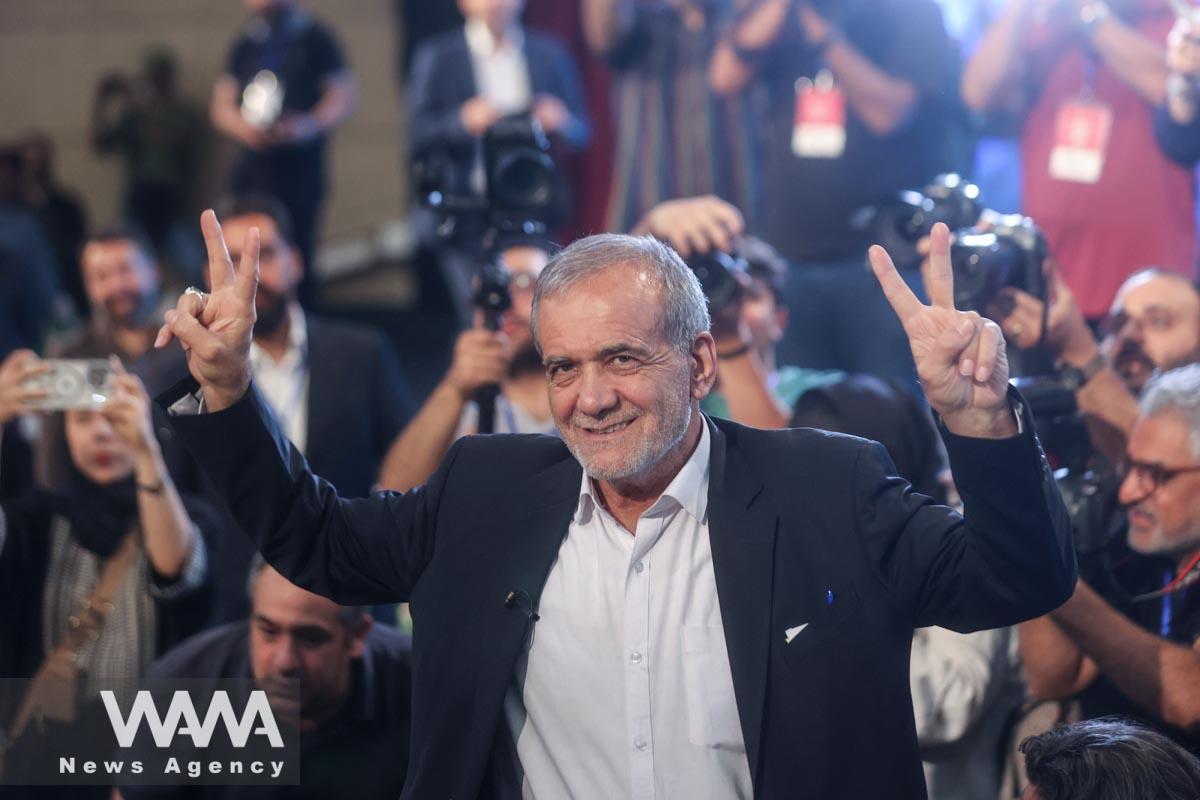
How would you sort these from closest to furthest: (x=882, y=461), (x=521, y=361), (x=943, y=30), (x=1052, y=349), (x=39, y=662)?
(x=882, y=461)
(x=1052, y=349)
(x=39, y=662)
(x=521, y=361)
(x=943, y=30)

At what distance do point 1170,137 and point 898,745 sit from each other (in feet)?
7.87

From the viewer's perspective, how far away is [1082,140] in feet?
13.3

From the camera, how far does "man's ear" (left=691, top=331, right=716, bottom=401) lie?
2.07 m

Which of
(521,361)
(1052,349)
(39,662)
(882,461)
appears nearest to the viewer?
(882,461)

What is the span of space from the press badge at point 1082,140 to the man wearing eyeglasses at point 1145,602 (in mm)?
1538

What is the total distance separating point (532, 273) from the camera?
3.61m

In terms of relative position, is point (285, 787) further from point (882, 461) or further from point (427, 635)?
point (882, 461)

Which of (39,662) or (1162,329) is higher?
(1162,329)

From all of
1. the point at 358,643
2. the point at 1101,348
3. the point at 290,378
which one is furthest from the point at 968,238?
the point at 290,378

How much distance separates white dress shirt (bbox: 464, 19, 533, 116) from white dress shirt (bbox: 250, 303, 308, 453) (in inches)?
62.3

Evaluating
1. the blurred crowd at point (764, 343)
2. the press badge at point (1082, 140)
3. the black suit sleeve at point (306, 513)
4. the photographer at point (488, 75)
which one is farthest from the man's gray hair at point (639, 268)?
the photographer at point (488, 75)

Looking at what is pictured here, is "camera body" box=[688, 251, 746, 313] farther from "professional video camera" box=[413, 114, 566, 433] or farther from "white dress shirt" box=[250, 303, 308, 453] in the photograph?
"white dress shirt" box=[250, 303, 308, 453]

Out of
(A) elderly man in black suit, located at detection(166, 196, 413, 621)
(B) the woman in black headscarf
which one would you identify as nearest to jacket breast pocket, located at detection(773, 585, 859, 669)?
(B) the woman in black headscarf

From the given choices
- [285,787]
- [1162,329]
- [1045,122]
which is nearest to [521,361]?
[285,787]
